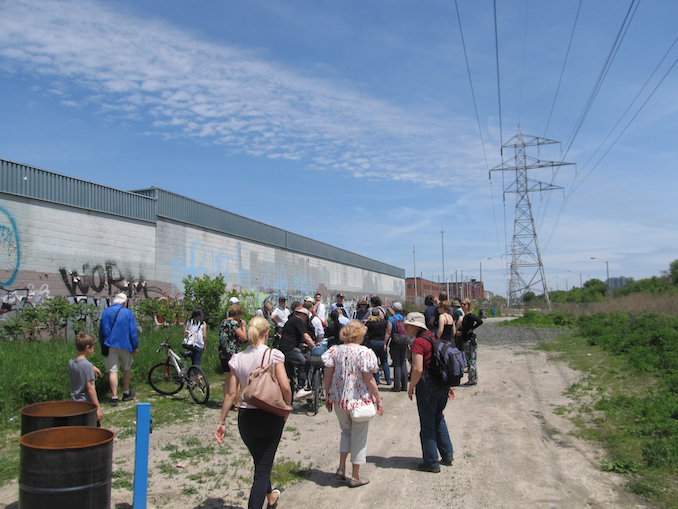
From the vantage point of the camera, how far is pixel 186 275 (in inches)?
859

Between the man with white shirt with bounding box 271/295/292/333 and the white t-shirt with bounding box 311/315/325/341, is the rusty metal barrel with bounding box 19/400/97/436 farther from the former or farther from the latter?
the man with white shirt with bounding box 271/295/292/333

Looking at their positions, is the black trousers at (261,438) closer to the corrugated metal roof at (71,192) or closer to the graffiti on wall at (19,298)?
the graffiti on wall at (19,298)

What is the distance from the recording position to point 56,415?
4.70 meters

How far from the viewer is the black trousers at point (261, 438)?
14.3 ft

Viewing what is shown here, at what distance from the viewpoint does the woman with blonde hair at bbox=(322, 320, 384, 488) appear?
527cm

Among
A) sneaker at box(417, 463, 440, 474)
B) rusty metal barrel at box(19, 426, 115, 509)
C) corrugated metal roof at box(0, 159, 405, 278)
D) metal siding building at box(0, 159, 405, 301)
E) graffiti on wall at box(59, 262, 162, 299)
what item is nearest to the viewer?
rusty metal barrel at box(19, 426, 115, 509)

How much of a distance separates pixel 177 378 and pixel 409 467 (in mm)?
5598

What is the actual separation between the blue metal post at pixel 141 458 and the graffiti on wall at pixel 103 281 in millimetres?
13166

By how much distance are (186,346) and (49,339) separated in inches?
233

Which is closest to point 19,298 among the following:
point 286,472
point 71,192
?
point 71,192

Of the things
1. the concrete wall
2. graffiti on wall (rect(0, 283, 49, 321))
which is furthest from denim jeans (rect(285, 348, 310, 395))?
the concrete wall

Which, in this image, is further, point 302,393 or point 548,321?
point 548,321

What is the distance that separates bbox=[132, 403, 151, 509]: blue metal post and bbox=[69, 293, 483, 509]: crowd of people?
0.62 m

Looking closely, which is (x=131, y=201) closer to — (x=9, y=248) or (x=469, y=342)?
(x=9, y=248)
